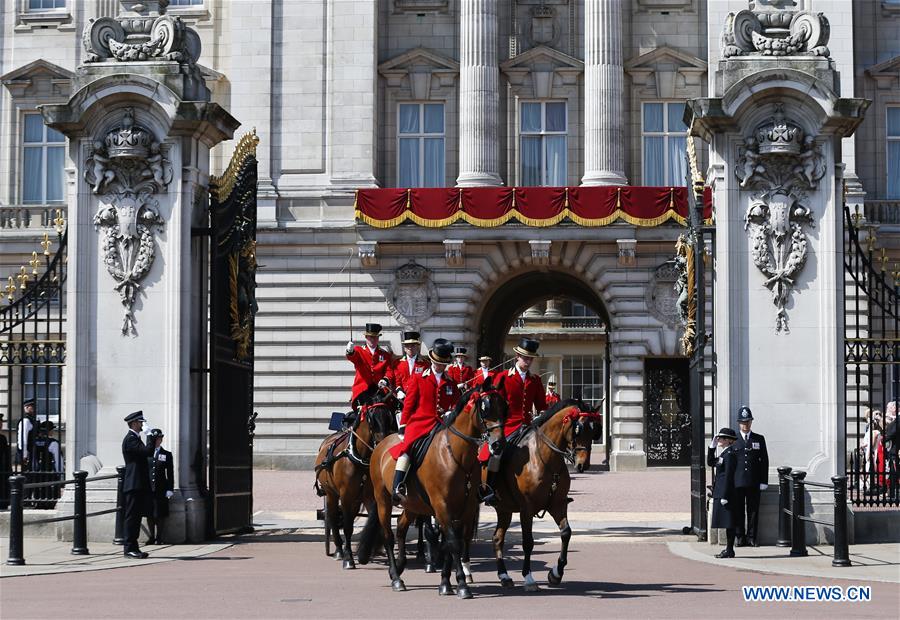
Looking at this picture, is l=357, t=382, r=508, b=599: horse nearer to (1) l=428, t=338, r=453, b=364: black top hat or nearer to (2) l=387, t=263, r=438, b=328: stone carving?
(1) l=428, t=338, r=453, b=364: black top hat

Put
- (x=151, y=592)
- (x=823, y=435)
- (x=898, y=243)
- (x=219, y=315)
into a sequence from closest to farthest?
(x=151, y=592) → (x=823, y=435) → (x=219, y=315) → (x=898, y=243)

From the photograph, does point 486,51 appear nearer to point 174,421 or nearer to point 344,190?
point 344,190

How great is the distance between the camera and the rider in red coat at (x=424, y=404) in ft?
50.8

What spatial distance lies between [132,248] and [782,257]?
8.19m

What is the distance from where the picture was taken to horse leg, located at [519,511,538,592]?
49.7ft

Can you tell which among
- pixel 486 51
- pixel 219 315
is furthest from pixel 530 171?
pixel 219 315

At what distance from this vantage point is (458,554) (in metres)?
14.7

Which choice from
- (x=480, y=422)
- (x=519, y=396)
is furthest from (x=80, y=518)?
(x=480, y=422)

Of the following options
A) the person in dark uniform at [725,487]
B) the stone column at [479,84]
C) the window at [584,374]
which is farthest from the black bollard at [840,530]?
the window at [584,374]

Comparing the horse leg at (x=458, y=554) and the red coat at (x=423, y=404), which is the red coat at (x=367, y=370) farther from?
the horse leg at (x=458, y=554)

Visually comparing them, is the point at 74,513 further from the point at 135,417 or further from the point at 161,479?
the point at 135,417

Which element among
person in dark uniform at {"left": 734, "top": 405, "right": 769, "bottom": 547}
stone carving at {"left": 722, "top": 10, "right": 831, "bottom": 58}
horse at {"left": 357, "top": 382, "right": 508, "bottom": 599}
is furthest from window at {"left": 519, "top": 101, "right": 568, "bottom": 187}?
horse at {"left": 357, "top": 382, "right": 508, "bottom": 599}

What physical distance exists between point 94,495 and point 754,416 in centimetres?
824

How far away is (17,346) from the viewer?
2038 centimetres
